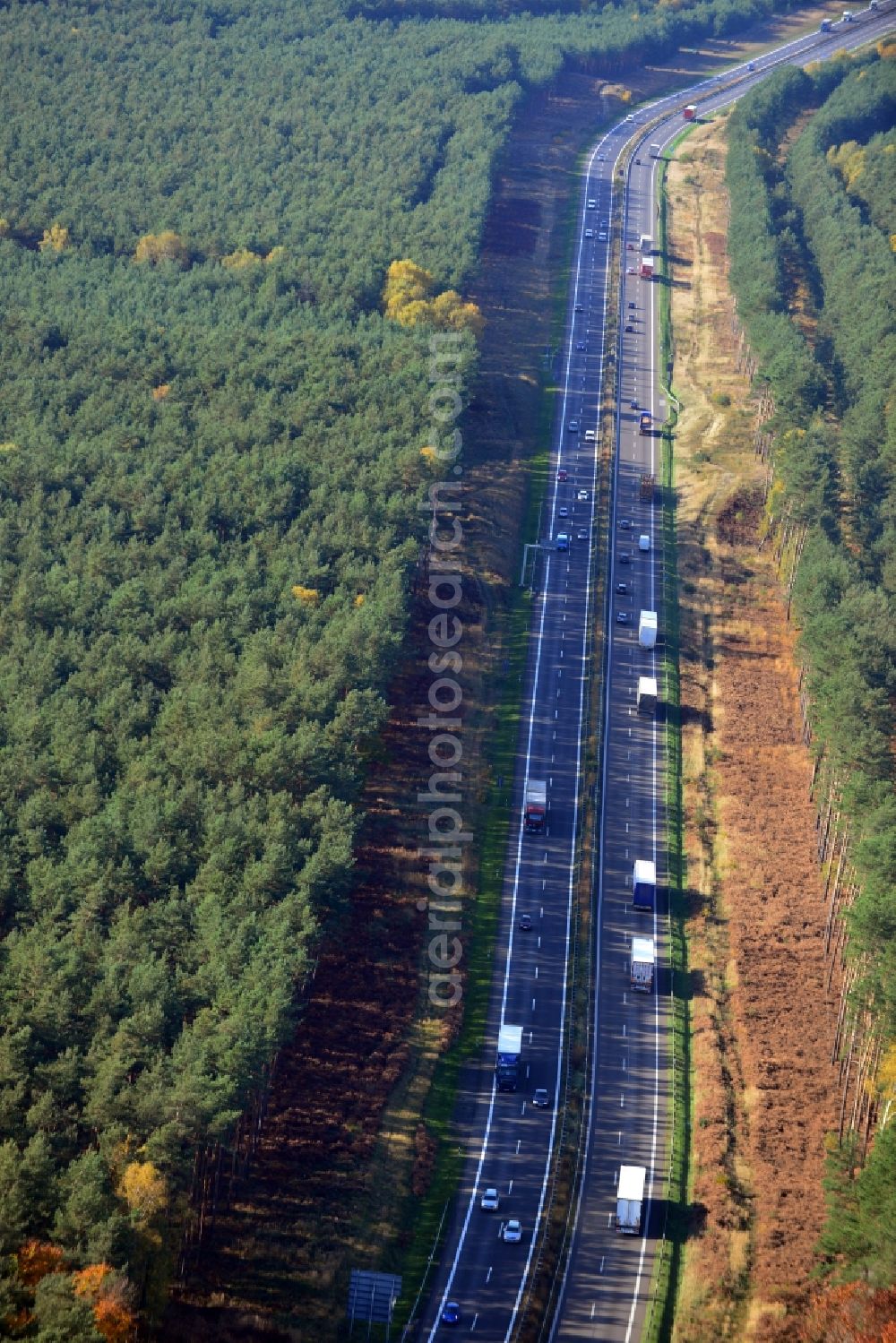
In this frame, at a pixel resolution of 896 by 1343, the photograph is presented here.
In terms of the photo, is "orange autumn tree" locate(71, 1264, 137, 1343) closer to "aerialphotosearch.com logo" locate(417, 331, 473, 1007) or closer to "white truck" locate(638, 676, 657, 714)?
"aerialphotosearch.com logo" locate(417, 331, 473, 1007)

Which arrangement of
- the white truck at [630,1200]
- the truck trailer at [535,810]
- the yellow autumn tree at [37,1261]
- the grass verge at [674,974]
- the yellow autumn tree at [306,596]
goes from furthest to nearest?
the yellow autumn tree at [306,596]
the truck trailer at [535,810]
the white truck at [630,1200]
the grass verge at [674,974]
the yellow autumn tree at [37,1261]

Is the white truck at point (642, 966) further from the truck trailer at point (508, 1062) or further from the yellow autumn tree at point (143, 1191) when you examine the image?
the yellow autumn tree at point (143, 1191)

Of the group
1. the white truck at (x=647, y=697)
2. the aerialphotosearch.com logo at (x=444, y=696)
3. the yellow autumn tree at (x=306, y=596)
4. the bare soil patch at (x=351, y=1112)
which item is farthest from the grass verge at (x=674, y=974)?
the yellow autumn tree at (x=306, y=596)

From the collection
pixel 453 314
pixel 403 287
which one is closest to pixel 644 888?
pixel 453 314

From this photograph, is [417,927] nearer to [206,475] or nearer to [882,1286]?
[882,1286]

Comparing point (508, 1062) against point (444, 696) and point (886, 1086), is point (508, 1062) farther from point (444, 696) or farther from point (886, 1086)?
point (444, 696)

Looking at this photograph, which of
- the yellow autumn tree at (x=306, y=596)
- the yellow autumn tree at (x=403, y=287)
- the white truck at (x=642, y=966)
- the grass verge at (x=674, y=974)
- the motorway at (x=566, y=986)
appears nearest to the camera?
the motorway at (x=566, y=986)

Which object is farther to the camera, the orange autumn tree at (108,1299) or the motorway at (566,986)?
the motorway at (566,986)

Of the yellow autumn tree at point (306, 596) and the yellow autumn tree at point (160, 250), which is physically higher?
the yellow autumn tree at point (160, 250)
